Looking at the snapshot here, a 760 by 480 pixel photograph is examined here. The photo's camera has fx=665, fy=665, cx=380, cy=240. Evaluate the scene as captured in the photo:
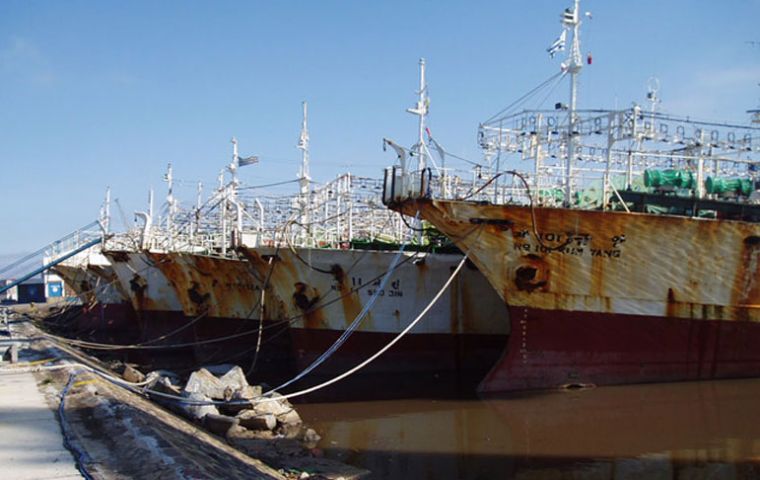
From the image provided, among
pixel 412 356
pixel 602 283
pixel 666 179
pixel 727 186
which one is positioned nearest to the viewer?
pixel 602 283

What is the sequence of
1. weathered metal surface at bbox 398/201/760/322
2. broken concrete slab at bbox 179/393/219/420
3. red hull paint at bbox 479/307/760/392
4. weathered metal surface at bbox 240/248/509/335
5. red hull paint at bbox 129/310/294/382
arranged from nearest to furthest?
broken concrete slab at bbox 179/393/219/420, weathered metal surface at bbox 398/201/760/322, red hull paint at bbox 479/307/760/392, weathered metal surface at bbox 240/248/509/335, red hull paint at bbox 129/310/294/382

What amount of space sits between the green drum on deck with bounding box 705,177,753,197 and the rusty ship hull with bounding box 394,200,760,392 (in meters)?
2.42

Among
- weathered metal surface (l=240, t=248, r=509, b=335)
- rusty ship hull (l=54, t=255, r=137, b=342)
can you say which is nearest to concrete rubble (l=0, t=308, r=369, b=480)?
weathered metal surface (l=240, t=248, r=509, b=335)

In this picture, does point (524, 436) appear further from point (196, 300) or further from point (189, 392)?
point (196, 300)

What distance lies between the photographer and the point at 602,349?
13.8 metres

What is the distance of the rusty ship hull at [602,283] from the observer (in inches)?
523

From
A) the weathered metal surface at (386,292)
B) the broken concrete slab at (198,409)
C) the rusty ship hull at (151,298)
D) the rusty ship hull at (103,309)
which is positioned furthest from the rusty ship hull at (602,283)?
the rusty ship hull at (103,309)

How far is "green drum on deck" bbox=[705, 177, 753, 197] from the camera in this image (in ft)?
52.0

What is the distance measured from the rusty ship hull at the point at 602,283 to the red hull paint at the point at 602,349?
21 millimetres

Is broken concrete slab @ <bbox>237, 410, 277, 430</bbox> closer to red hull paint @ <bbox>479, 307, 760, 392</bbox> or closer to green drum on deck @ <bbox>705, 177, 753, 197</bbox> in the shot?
red hull paint @ <bbox>479, 307, 760, 392</bbox>

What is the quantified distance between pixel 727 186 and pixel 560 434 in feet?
27.8

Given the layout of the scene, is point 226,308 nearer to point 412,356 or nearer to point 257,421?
point 412,356

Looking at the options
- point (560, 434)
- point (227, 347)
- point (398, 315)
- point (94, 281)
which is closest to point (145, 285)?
point (227, 347)

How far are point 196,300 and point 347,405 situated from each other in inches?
384
